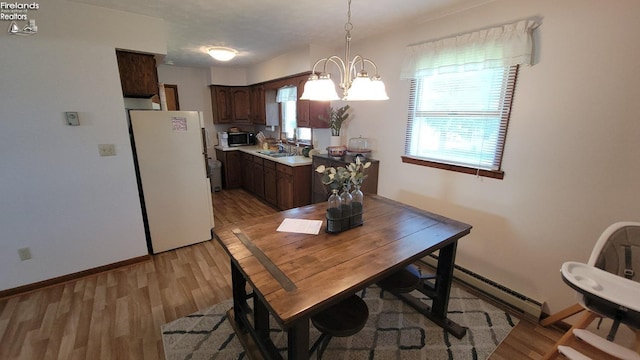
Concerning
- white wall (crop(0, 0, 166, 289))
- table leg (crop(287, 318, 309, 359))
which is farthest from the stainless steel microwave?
table leg (crop(287, 318, 309, 359))

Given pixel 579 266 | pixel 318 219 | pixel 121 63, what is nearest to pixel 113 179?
pixel 121 63

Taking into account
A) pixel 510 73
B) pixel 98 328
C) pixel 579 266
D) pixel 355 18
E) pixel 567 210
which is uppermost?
pixel 355 18

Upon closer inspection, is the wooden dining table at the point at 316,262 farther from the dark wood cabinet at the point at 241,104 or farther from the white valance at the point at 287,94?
the dark wood cabinet at the point at 241,104

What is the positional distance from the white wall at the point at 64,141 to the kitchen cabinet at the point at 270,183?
194 centimetres

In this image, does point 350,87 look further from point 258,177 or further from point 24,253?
point 258,177

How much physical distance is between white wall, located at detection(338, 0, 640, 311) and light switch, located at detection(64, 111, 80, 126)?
3176mm

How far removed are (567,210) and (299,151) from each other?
3513 millimetres

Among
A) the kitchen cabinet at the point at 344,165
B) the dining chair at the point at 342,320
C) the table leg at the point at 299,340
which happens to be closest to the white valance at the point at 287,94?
the kitchen cabinet at the point at 344,165

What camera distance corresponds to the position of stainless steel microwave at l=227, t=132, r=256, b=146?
5457 mm

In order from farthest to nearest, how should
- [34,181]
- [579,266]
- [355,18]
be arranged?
[355,18] < [34,181] < [579,266]

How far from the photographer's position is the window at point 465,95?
6.40ft

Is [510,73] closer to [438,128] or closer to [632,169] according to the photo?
[438,128]

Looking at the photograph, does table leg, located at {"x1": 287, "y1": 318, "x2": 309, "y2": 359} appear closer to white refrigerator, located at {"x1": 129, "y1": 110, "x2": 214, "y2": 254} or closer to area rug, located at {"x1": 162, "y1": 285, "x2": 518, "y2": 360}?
area rug, located at {"x1": 162, "y1": 285, "x2": 518, "y2": 360}

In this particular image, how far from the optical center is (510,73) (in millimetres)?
1966
